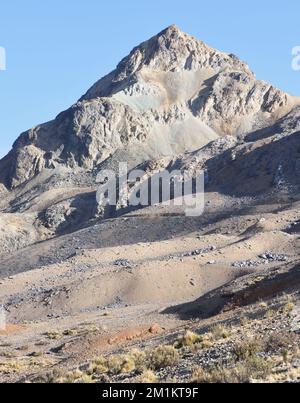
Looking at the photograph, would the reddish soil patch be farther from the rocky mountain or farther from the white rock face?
the white rock face

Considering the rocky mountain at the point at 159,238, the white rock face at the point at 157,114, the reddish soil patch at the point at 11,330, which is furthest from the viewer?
the white rock face at the point at 157,114

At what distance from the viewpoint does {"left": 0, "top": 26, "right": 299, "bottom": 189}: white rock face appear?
9612 cm

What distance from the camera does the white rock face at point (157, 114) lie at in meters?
96.1

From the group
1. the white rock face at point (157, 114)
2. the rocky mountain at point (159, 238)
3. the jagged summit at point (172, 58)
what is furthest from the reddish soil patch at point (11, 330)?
the jagged summit at point (172, 58)

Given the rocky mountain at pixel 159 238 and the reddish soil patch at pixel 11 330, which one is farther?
the reddish soil patch at pixel 11 330

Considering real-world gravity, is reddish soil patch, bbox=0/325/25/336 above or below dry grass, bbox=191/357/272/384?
above

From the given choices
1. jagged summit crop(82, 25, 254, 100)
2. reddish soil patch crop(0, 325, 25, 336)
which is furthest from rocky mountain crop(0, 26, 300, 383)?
jagged summit crop(82, 25, 254, 100)

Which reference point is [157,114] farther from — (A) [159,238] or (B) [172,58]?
(A) [159,238]

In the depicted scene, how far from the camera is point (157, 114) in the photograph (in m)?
100

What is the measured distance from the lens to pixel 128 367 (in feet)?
45.6

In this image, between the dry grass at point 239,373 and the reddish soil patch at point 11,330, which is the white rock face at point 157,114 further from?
the dry grass at point 239,373

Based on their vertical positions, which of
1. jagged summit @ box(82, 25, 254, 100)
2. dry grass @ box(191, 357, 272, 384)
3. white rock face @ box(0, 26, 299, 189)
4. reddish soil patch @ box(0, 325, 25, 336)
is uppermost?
jagged summit @ box(82, 25, 254, 100)

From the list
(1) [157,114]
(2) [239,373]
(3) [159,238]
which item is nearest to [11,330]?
(2) [239,373]
